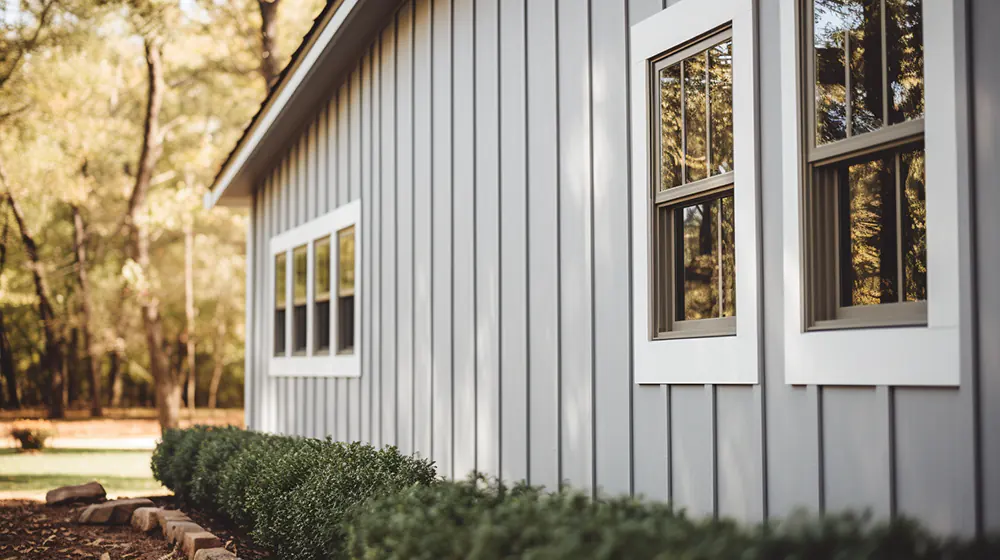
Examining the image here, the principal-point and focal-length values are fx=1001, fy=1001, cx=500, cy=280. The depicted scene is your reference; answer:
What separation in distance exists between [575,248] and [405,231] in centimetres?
295

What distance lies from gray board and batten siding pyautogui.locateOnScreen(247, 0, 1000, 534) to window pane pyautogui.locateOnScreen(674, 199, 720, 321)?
357 millimetres

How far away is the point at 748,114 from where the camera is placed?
4.71 m

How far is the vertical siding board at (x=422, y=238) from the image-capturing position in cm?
818

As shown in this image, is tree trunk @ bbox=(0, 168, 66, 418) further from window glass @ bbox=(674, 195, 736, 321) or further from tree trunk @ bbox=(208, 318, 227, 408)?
window glass @ bbox=(674, 195, 736, 321)

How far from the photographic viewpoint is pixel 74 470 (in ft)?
58.1

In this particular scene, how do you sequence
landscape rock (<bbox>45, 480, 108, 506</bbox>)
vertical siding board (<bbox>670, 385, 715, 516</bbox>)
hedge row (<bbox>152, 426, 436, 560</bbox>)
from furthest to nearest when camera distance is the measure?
landscape rock (<bbox>45, 480, 108, 506</bbox>) → hedge row (<bbox>152, 426, 436, 560</bbox>) → vertical siding board (<bbox>670, 385, 715, 516</bbox>)

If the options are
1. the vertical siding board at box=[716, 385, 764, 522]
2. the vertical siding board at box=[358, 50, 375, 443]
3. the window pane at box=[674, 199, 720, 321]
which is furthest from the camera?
the vertical siding board at box=[358, 50, 375, 443]

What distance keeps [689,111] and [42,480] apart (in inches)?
552

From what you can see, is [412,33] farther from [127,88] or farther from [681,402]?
[127,88]

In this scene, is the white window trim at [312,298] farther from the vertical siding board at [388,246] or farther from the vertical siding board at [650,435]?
the vertical siding board at [650,435]

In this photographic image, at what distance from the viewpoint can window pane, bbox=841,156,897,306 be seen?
4184 millimetres

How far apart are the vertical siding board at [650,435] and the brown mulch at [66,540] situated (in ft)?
15.0

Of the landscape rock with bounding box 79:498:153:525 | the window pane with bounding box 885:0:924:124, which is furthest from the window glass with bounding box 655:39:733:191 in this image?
the landscape rock with bounding box 79:498:153:525

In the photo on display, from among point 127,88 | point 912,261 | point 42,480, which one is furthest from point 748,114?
point 127,88
